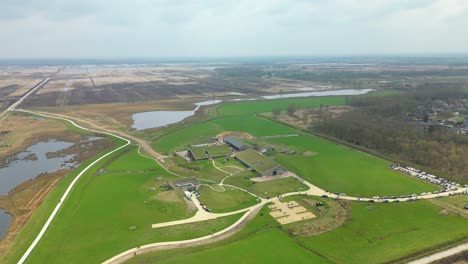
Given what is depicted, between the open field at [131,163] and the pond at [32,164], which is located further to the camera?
the open field at [131,163]

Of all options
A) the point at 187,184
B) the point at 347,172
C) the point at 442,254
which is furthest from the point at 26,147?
the point at 442,254

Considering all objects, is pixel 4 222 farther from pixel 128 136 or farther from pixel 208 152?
pixel 128 136

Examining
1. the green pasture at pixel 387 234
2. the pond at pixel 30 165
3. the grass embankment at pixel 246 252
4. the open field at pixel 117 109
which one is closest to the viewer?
the grass embankment at pixel 246 252

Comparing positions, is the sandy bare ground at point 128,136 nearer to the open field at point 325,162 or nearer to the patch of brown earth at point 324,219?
the open field at point 325,162

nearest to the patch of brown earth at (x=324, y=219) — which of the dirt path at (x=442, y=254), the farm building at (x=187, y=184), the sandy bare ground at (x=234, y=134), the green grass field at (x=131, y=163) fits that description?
the dirt path at (x=442, y=254)

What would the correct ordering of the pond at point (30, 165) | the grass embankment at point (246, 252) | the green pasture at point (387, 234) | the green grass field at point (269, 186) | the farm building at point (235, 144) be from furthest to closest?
the farm building at point (235, 144)
the pond at point (30, 165)
the green grass field at point (269, 186)
the green pasture at point (387, 234)
the grass embankment at point (246, 252)

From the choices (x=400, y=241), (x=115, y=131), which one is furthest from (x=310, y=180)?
(x=115, y=131)
